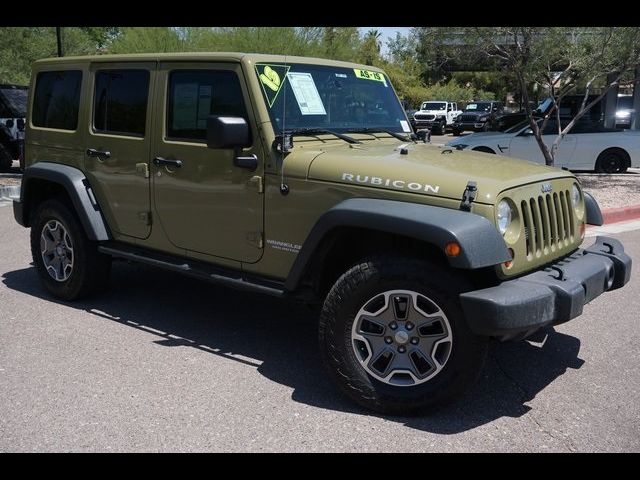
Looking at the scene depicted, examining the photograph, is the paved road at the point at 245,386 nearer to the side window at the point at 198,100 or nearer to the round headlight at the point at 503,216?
the round headlight at the point at 503,216

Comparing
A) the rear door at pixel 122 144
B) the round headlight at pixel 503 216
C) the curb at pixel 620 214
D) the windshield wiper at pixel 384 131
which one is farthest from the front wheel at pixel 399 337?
the curb at pixel 620 214

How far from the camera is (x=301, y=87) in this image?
4520mm

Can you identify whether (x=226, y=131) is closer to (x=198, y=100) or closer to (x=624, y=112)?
(x=198, y=100)

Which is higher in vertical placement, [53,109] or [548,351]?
[53,109]

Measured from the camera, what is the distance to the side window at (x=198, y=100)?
442 cm

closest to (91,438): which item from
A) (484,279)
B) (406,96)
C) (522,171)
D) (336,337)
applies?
(336,337)

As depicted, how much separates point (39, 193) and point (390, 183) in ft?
11.8

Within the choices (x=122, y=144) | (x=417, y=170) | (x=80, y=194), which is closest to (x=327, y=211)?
(x=417, y=170)

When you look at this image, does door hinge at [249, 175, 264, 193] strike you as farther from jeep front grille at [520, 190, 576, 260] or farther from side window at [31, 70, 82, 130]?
side window at [31, 70, 82, 130]

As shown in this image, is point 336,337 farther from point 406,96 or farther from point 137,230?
point 406,96

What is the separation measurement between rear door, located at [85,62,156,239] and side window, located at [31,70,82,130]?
0.26 m

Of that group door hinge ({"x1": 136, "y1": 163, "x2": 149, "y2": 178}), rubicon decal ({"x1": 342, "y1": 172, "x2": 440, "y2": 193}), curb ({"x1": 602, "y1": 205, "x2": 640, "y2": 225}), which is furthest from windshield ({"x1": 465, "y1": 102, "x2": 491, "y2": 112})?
rubicon decal ({"x1": 342, "y1": 172, "x2": 440, "y2": 193})

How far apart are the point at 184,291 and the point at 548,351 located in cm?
317

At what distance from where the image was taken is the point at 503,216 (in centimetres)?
359
